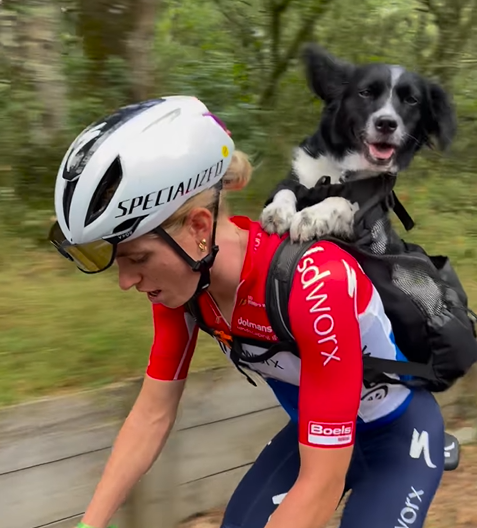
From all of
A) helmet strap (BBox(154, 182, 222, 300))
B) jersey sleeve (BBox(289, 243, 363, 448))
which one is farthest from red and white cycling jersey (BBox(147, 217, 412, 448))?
helmet strap (BBox(154, 182, 222, 300))

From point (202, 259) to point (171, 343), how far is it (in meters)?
0.46

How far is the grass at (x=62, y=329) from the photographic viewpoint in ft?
10.8

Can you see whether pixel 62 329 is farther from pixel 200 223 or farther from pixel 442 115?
pixel 442 115

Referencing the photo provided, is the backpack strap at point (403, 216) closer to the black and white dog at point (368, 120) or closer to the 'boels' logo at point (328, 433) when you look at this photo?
the black and white dog at point (368, 120)

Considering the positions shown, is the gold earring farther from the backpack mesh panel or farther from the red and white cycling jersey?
the backpack mesh panel

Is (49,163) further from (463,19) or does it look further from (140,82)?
(463,19)

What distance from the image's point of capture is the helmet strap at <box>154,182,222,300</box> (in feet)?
6.32

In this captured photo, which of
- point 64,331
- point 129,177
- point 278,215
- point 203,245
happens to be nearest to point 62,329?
point 64,331

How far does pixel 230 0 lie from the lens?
297 inches

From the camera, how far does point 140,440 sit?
2328 mm

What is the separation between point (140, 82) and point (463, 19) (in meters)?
4.67

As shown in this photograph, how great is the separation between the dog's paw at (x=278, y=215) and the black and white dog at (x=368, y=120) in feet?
0.81

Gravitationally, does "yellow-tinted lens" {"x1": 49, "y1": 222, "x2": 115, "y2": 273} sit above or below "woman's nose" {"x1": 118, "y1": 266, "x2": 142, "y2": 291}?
above

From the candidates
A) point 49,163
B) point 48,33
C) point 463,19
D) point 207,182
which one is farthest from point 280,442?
point 463,19
